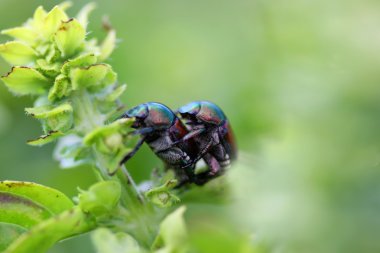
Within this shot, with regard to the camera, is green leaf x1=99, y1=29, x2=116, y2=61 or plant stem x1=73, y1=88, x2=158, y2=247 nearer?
plant stem x1=73, y1=88, x2=158, y2=247

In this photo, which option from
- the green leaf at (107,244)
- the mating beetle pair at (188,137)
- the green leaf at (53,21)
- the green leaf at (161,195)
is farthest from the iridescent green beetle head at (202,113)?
the green leaf at (107,244)

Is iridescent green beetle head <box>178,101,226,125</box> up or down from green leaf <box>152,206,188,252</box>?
down

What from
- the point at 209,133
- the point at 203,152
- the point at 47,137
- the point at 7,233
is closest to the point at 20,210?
the point at 7,233

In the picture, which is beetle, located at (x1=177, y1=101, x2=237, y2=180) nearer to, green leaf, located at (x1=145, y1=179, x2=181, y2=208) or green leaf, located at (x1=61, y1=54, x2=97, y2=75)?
green leaf, located at (x1=145, y1=179, x2=181, y2=208)

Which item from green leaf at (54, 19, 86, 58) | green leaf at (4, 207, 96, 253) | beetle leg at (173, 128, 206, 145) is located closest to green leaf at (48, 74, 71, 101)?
green leaf at (54, 19, 86, 58)

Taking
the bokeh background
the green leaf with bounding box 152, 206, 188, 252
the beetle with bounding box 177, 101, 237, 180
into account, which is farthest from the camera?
the beetle with bounding box 177, 101, 237, 180

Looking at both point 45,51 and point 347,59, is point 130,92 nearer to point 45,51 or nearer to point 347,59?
point 347,59
